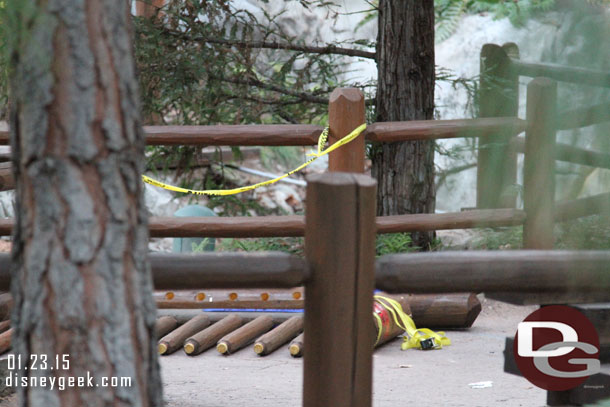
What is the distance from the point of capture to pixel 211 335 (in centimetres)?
441

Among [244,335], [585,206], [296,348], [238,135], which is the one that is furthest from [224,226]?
[585,206]

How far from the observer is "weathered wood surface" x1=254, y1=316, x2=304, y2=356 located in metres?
4.20

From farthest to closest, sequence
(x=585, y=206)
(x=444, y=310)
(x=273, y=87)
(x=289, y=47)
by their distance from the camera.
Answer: (x=273, y=87) → (x=289, y=47) → (x=444, y=310) → (x=585, y=206)

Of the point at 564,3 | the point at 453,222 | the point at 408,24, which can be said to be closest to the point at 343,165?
the point at 453,222

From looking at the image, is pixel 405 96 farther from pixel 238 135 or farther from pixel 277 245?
pixel 277 245

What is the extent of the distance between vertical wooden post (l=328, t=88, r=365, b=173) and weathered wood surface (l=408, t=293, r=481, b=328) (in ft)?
3.16

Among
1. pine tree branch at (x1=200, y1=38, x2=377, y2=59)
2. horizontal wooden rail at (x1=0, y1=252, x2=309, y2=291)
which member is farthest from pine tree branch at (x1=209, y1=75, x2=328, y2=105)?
horizontal wooden rail at (x1=0, y1=252, x2=309, y2=291)

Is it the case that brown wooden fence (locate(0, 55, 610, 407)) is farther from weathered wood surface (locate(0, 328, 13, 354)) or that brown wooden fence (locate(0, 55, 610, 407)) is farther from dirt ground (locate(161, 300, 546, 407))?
weathered wood surface (locate(0, 328, 13, 354))

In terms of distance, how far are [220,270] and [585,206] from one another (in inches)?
36.4

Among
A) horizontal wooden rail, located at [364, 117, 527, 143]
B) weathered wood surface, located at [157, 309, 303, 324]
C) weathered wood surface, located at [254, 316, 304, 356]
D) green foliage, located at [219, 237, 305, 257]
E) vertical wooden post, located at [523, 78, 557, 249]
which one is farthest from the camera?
green foliage, located at [219, 237, 305, 257]

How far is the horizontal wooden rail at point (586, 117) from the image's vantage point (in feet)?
5.59

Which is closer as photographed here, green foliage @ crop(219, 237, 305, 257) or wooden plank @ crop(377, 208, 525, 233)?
wooden plank @ crop(377, 208, 525, 233)

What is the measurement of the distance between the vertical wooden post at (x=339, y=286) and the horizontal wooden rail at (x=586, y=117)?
0.52 m

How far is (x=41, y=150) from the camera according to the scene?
A: 1.43 m
